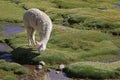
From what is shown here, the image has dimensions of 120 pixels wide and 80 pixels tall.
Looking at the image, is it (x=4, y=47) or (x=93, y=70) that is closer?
(x=93, y=70)

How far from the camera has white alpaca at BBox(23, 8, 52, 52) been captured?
80.6 ft

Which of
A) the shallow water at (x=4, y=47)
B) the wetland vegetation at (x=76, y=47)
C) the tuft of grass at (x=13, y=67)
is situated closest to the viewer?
the tuft of grass at (x=13, y=67)

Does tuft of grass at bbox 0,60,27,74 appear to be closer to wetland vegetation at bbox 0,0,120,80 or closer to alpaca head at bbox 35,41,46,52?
wetland vegetation at bbox 0,0,120,80

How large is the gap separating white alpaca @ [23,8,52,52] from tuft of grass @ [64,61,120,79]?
2.72 metres

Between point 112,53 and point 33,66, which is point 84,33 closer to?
point 112,53

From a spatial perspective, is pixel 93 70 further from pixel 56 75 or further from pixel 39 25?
pixel 39 25

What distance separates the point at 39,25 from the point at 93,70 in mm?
5843

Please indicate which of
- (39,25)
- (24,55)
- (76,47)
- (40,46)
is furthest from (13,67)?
(76,47)

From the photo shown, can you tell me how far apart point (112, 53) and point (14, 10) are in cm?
2325

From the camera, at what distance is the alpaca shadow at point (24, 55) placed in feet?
82.5

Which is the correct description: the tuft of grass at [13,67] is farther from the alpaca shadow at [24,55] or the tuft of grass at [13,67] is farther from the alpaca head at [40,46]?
the alpaca head at [40,46]

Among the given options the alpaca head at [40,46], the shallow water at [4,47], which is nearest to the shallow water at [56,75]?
the alpaca head at [40,46]

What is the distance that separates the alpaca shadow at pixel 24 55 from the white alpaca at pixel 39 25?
1179mm

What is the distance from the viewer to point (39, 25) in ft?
84.4
